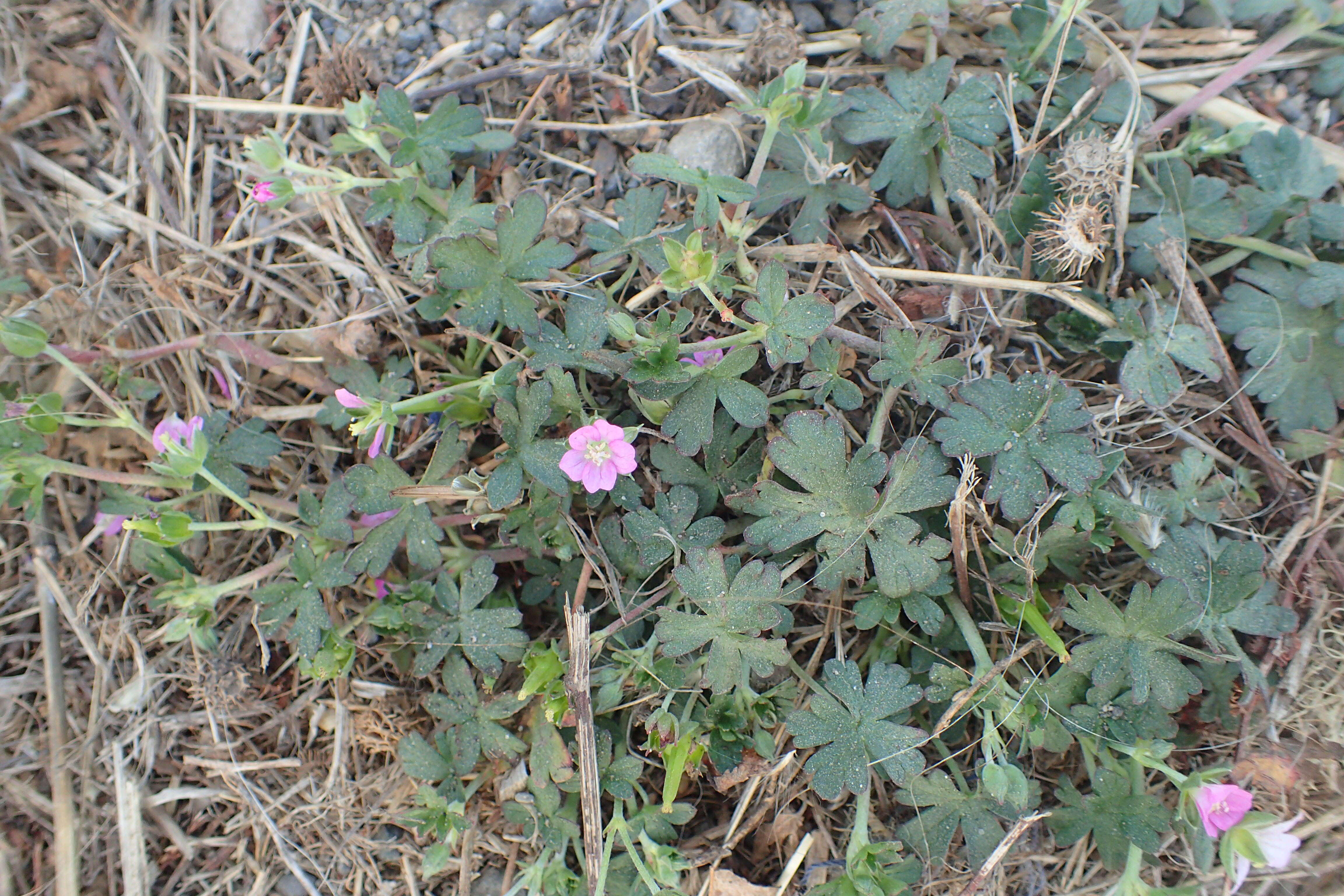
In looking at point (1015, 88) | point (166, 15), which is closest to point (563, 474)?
point (1015, 88)

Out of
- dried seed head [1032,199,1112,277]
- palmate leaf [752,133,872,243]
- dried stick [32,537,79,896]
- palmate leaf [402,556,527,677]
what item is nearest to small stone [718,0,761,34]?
palmate leaf [752,133,872,243]

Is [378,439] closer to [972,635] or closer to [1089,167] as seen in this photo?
[972,635]

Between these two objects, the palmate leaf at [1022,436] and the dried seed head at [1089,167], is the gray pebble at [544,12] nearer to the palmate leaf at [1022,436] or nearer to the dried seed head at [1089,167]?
the dried seed head at [1089,167]

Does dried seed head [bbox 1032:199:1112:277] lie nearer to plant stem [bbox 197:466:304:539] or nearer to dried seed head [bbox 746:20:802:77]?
dried seed head [bbox 746:20:802:77]

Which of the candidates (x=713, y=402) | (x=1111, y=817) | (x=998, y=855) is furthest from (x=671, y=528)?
(x=1111, y=817)

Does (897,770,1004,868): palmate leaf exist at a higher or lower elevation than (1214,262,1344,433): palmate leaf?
lower

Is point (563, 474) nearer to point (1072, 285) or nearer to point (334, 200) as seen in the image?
point (334, 200)

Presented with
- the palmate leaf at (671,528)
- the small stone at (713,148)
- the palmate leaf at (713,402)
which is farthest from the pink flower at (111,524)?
the small stone at (713,148)

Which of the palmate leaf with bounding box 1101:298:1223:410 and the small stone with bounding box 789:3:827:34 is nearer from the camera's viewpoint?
the palmate leaf with bounding box 1101:298:1223:410
